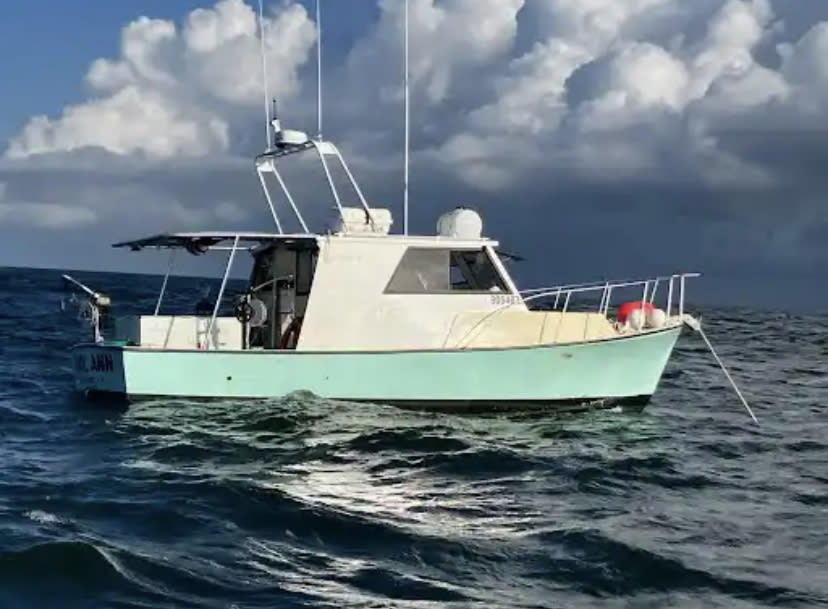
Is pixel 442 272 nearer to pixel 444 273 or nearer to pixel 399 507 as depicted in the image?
pixel 444 273

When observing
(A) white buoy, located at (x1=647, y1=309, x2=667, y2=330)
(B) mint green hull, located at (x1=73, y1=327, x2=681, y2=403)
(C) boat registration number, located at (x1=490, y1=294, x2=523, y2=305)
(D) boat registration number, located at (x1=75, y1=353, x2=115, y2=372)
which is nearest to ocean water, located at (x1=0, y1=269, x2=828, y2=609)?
(B) mint green hull, located at (x1=73, y1=327, x2=681, y2=403)

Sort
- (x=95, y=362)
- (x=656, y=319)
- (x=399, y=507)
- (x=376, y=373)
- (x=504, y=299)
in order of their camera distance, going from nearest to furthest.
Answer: (x=399, y=507)
(x=376, y=373)
(x=95, y=362)
(x=504, y=299)
(x=656, y=319)

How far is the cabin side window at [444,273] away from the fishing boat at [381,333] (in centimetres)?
2

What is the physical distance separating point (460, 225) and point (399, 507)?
731 cm

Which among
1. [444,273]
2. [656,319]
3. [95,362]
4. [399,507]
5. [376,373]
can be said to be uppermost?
[444,273]

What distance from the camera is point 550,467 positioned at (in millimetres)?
12664

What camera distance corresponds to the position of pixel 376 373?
605 inches

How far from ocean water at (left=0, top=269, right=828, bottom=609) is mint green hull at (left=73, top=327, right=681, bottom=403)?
30cm

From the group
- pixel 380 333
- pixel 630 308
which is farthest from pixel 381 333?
pixel 630 308

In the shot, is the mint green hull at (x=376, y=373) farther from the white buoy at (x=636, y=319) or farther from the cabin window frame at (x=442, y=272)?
the cabin window frame at (x=442, y=272)

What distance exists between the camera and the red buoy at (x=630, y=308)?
55.3ft

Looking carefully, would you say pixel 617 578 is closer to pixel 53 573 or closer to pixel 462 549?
pixel 462 549

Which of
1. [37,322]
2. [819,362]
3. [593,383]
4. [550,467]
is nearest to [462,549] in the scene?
[550,467]

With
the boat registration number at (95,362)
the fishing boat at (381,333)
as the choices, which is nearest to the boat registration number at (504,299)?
the fishing boat at (381,333)
